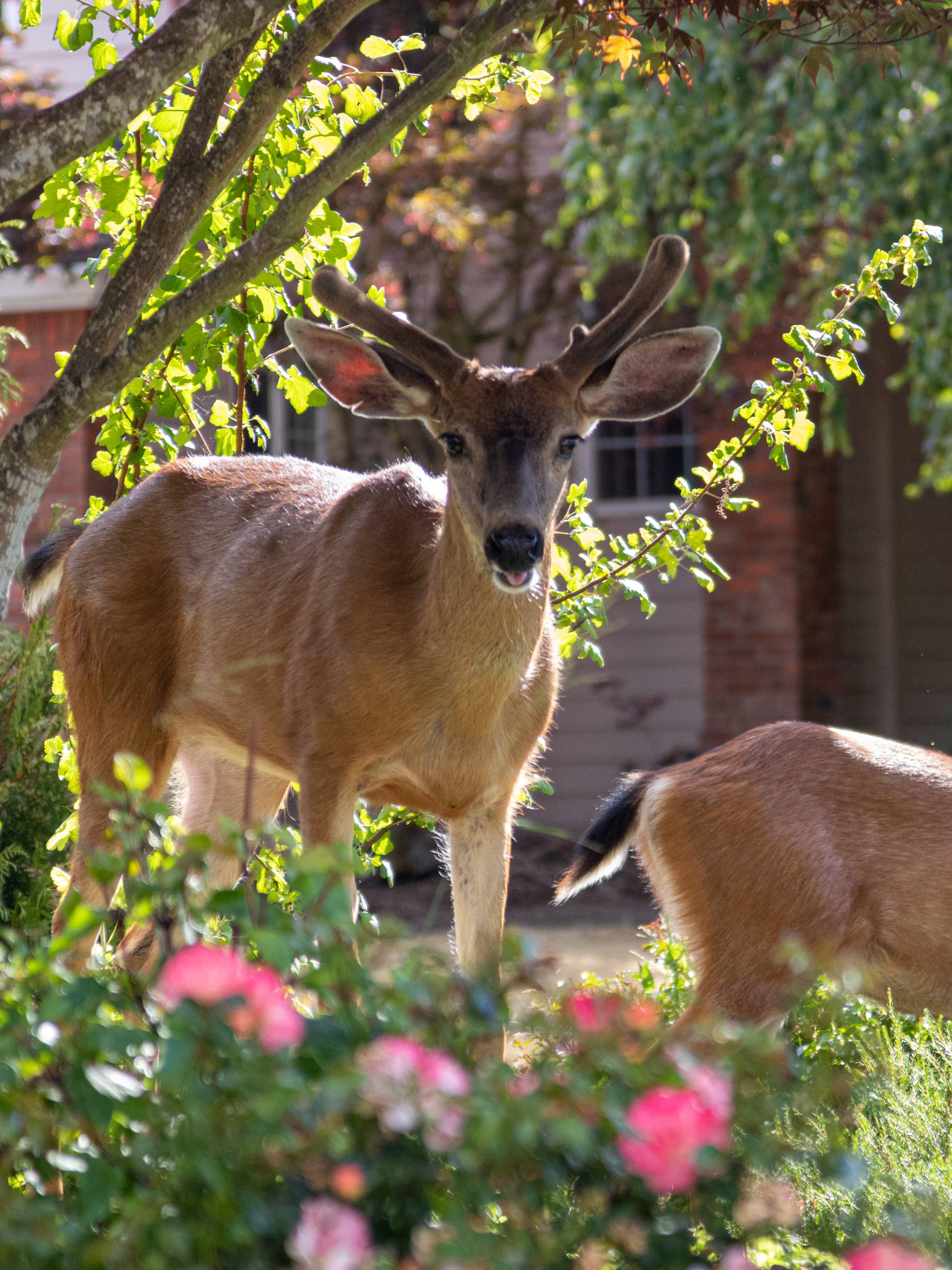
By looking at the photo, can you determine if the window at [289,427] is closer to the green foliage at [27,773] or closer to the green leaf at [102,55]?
the green foliage at [27,773]

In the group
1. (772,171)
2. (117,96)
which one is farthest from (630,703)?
(117,96)

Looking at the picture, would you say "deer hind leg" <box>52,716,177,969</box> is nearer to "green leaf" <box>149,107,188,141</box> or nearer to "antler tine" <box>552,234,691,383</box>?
"antler tine" <box>552,234,691,383</box>

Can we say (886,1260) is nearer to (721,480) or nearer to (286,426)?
(721,480)

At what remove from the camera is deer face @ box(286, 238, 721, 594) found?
3656mm

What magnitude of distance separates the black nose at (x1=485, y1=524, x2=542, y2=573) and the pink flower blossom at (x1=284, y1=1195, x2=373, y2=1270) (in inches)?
85.3

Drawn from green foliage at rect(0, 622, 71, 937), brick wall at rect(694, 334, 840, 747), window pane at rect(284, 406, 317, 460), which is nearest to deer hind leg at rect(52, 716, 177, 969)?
green foliage at rect(0, 622, 71, 937)

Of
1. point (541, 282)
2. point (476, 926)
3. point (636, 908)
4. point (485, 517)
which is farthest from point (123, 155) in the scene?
point (541, 282)

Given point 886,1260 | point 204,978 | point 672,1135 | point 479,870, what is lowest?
point 479,870

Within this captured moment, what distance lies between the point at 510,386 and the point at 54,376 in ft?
22.0

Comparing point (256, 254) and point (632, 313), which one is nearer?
point (256, 254)

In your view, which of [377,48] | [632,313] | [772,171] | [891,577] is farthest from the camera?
[891,577]

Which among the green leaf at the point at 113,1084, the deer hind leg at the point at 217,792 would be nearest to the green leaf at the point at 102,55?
the deer hind leg at the point at 217,792

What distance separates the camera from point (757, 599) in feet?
34.9

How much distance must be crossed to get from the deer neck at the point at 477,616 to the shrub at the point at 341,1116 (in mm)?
1836
